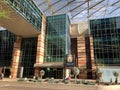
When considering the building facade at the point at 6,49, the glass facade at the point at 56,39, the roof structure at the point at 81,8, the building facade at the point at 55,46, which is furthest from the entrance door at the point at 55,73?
the roof structure at the point at 81,8

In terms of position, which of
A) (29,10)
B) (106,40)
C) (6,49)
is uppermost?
(29,10)

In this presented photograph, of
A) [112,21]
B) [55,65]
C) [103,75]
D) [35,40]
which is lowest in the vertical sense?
[103,75]

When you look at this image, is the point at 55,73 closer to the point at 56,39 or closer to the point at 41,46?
the point at 41,46

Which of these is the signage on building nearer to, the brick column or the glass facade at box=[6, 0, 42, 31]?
the brick column

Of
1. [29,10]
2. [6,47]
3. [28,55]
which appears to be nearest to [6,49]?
[6,47]

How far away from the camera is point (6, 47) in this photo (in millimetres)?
46375

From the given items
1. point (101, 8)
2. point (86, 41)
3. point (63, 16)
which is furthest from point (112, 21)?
point (63, 16)

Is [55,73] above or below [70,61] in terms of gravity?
below

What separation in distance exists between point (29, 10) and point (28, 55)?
46.7ft

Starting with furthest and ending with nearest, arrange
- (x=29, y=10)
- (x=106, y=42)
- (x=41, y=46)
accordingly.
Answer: (x=106, y=42) → (x=41, y=46) → (x=29, y=10)

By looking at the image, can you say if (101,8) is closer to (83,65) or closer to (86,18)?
(86,18)

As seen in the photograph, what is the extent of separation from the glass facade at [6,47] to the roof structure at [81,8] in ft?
45.6

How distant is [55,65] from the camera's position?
123 ft

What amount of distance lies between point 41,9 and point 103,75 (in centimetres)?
2447
